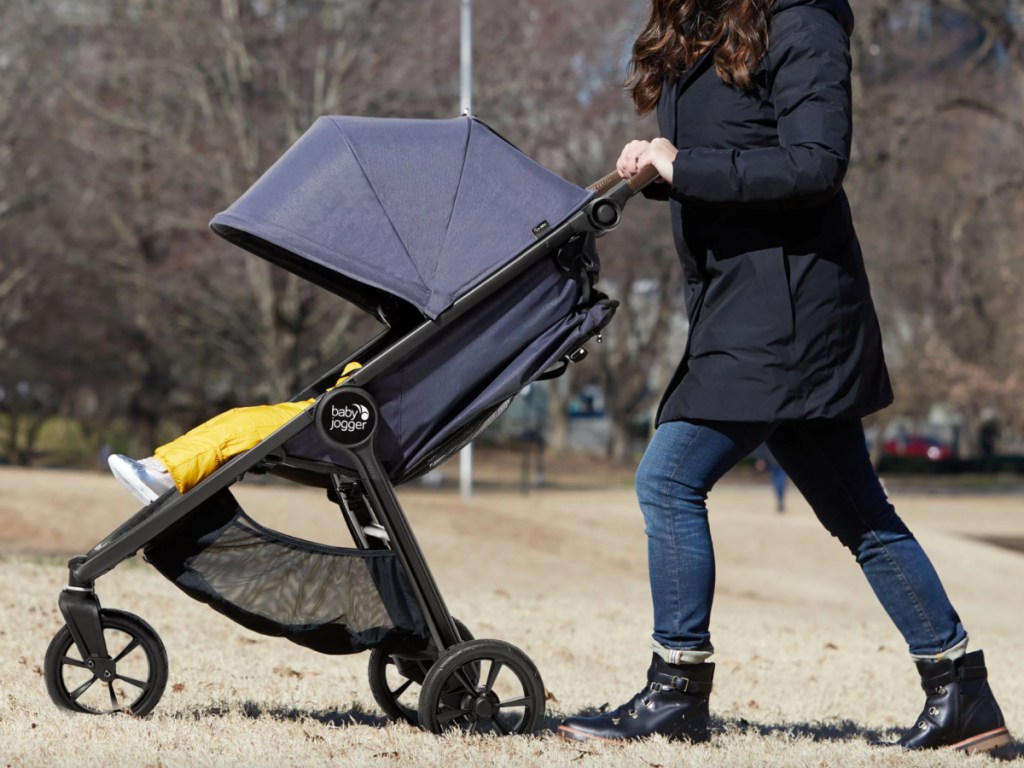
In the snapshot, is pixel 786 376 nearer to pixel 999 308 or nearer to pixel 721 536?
pixel 721 536

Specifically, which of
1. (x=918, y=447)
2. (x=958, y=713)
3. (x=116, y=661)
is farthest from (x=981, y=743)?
(x=918, y=447)

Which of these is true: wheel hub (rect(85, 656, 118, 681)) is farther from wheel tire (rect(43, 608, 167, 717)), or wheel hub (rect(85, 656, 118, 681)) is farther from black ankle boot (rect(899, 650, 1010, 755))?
black ankle boot (rect(899, 650, 1010, 755))

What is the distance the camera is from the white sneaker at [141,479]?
3809 millimetres

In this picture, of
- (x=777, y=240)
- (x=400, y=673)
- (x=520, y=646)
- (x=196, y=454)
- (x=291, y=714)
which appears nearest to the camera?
(x=196, y=454)

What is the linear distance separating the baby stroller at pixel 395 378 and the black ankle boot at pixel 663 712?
0.17 metres

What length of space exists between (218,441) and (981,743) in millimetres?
2233

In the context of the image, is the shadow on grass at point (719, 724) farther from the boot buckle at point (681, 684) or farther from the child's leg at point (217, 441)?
the child's leg at point (217, 441)

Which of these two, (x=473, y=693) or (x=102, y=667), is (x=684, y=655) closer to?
(x=473, y=693)

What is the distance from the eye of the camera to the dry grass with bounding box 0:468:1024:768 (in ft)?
12.4

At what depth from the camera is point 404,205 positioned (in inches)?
155

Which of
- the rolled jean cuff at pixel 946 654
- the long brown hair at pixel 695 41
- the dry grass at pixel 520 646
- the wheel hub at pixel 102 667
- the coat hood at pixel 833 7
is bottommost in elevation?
the dry grass at pixel 520 646

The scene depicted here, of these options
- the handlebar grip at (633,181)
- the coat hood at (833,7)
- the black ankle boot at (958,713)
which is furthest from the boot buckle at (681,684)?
the coat hood at (833,7)

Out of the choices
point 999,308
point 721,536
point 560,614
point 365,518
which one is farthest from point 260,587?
point 999,308

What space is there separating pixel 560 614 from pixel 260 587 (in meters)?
5.13
